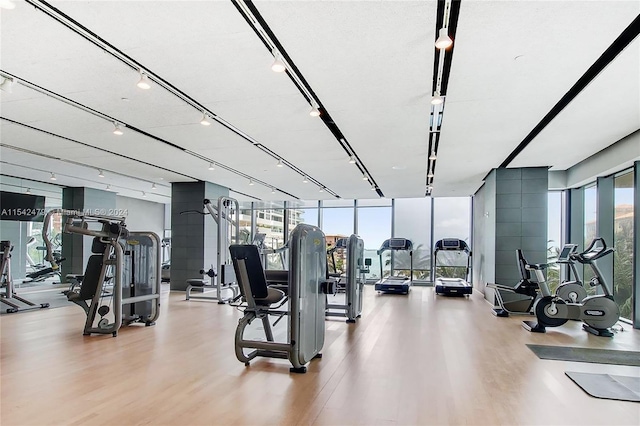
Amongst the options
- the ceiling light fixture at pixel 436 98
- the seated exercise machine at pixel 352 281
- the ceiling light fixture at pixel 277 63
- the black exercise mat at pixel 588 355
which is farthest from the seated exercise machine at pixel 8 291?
the black exercise mat at pixel 588 355

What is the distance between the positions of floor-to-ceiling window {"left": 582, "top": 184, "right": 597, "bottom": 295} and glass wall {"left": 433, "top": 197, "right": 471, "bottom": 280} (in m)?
4.60

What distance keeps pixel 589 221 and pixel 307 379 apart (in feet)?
22.3

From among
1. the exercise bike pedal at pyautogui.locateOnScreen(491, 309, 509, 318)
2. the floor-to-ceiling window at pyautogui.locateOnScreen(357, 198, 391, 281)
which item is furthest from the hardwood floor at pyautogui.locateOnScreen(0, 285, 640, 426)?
the floor-to-ceiling window at pyautogui.locateOnScreen(357, 198, 391, 281)

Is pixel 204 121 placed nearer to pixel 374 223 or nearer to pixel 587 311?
pixel 587 311

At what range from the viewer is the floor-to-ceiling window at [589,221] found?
7.16 meters

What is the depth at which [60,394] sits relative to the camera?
3.04 meters

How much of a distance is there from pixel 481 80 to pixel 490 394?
2775 mm

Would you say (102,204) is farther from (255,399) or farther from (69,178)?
(255,399)

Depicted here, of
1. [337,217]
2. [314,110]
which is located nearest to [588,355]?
[314,110]

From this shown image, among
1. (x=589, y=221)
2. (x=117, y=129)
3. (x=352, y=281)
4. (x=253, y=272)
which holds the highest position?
(x=117, y=129)

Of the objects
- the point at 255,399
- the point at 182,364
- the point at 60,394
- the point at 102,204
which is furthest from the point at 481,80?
the point at 102,204

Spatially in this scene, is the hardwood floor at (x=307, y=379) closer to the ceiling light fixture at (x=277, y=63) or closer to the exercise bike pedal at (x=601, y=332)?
the exercise bike pedal at (x=601, y=332)

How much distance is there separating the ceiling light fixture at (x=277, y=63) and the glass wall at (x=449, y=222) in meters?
10.0

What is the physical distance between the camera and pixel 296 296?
11.6ft
